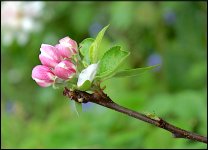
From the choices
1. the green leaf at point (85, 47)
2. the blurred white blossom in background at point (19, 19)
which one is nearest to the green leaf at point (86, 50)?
the green leaf at point (85, 47)

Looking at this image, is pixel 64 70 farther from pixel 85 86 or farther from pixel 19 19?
pixel 19 19

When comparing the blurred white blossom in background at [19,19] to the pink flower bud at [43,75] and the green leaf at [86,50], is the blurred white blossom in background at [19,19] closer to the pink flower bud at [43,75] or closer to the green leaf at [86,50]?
the green leaf at [86,50]

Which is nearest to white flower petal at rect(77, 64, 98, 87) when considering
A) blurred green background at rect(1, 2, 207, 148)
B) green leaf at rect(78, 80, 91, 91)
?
green leaf at rect(78, 80, 91, 91)

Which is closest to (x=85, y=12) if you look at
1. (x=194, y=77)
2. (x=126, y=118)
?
(x=194, y=77)

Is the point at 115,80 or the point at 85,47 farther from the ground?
the point at 115,80

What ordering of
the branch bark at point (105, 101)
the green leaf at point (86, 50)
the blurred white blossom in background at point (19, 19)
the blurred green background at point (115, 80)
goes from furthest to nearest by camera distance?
the blurred white blossom in background at point (19, 19) → the blurred green background at point (115, 80) → the green leaf at point (86, 50) → the branch bark at point (105, 101)

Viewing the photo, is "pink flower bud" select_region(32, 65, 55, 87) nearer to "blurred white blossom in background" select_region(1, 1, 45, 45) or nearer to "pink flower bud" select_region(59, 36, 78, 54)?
"pink flower bud" select_region(59, 36, 78, 54)

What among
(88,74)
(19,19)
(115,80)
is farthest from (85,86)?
(19,19)

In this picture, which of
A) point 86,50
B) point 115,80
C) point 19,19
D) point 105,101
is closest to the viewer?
point 105,101
